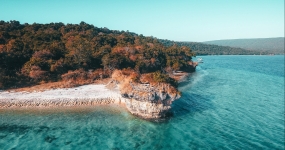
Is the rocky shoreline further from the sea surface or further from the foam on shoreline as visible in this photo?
the sea surface

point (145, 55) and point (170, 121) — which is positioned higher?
point (145, 55)

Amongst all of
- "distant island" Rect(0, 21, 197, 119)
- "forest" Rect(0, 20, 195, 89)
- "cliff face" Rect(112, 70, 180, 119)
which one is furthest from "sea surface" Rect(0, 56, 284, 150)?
"forest" Rect(0, 20, 195, 89)

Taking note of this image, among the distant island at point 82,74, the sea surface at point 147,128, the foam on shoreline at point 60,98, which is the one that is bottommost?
the sea surface at point 147,128

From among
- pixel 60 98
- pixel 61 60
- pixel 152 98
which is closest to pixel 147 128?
pixel 152 98

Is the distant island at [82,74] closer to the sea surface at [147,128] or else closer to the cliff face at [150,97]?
the cliff face at [150,97]

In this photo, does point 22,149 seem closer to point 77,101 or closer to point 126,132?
point 126,132

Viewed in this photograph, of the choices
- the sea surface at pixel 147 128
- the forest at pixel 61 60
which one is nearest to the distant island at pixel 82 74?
the forest at pixel 61 60

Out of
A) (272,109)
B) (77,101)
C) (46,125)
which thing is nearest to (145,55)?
(77,101)
